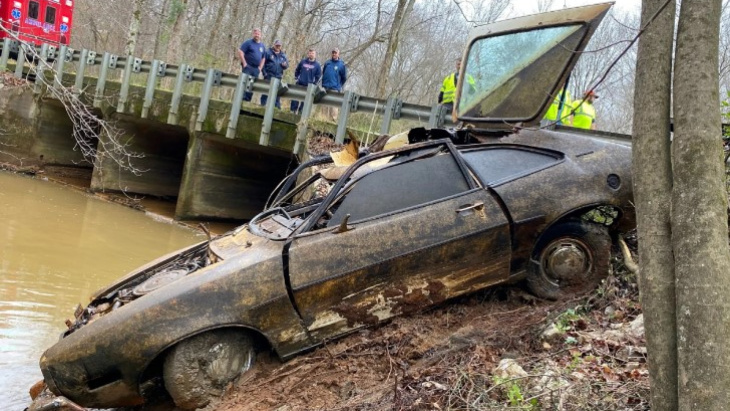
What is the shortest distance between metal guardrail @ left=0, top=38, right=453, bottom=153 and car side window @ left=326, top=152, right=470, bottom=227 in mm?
5046

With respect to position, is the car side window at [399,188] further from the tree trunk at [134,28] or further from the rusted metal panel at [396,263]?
the tree trunk at [134,28]

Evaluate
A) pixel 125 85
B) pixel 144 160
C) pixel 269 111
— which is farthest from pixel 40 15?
pixel 269 111

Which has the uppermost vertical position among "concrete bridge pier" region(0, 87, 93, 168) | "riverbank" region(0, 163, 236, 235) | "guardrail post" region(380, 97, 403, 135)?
"guardrail post" region(380, 97, 403, 135)

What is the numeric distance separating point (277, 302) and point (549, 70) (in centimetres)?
326

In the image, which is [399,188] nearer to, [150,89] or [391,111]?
[391,111]

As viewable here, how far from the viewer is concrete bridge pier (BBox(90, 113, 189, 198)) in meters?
17.8

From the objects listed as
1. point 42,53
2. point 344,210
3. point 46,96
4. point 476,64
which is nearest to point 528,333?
point 344,210

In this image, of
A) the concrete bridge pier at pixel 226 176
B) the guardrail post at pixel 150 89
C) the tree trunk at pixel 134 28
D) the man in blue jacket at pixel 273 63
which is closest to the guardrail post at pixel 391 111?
the man in blue jacket at pixel 273 63

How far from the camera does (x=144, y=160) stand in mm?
18703

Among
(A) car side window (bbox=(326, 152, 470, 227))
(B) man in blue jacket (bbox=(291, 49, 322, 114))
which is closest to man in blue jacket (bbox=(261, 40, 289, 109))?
(B) man in blue jacket (bbox=(291, 49, 322, 114))

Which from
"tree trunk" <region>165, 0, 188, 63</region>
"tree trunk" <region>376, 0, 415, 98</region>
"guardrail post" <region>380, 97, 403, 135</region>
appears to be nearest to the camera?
"guardrail post" <region>380, 97, 403, 135</region>

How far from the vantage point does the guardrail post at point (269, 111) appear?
13.1m

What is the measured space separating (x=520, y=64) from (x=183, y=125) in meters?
10.9

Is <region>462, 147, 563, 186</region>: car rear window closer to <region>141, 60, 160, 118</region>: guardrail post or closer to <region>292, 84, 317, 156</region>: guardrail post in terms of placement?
<region>292, 84, 317, 156</region>: guardrail post
